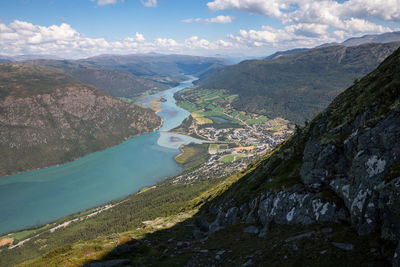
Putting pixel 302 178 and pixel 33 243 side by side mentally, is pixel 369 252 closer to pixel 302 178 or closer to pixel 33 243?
pixel 302 178

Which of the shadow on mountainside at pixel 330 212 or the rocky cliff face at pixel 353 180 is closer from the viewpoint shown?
the shadow on mountainside at pixel 330 212

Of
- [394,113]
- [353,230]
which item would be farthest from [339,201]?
[394,113]

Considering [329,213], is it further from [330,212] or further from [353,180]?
[353,180]

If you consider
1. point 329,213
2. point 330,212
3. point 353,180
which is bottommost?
point 329,213

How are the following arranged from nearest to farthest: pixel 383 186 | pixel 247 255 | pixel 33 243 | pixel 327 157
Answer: pixel 383 186 → pixel 247 255 → pixel 327 157 → pixel 33 243

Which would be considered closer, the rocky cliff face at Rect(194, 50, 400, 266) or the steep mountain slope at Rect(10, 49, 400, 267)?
the steep mountain slope at Rect(10, 49, 400, 267)

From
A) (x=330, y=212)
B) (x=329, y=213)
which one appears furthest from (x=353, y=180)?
(x=329, y=213)

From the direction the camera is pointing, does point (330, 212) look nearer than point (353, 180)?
No

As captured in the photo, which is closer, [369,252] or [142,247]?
[369,252]

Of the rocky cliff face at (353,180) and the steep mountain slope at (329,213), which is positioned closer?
the steep mountain slope at (329,213)

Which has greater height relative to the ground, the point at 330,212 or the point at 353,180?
the point at 353,180

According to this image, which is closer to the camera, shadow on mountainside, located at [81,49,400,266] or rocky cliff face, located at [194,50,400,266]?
shadow on mountainside, located at [81,49,400,266]
